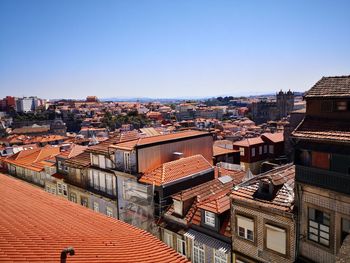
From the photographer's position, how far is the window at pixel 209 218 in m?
19.3

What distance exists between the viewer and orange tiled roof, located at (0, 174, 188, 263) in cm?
577

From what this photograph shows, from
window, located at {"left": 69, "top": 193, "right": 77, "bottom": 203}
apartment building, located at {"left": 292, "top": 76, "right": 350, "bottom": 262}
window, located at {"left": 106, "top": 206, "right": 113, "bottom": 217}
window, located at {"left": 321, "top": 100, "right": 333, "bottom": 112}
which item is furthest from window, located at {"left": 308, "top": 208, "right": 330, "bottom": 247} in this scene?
window, located at {"left": 69, "top": 193, "right": 77, "bottom": 203}

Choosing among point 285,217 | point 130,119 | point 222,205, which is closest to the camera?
point 285,217

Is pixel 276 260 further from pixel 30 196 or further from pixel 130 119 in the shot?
pixel 130 119

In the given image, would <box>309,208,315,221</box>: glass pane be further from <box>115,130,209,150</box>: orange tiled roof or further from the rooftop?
<box>115,130,209,150</box>: orange tiled roof

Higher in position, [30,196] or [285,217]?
[30,196]

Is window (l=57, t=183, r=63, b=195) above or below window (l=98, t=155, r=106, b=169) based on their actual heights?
below

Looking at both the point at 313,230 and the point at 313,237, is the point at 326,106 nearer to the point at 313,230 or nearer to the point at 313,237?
the point at 313,230

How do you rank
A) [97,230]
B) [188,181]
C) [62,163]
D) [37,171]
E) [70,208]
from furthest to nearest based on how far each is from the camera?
[37,171] → [62,163] → [188,181] → [70,208] → [97,230]

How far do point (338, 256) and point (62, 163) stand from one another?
28.7 metres

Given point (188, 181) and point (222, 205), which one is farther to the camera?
point (188, 181)

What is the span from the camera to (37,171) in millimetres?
37250

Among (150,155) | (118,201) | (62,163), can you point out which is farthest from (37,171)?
(150,155)

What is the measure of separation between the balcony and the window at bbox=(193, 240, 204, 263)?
8273 millimetres
